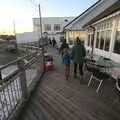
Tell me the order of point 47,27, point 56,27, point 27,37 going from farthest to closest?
1. point 56,27
2. point 47,27
3. point 27,37

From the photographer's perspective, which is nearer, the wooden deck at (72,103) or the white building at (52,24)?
the wooden deck at (72,103)

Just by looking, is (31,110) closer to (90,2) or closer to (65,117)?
(65,117)

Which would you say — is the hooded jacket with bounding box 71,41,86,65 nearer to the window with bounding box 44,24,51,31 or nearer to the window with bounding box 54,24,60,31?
the window with bounding box 44,24,51,31

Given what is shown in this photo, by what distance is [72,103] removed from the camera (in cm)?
361

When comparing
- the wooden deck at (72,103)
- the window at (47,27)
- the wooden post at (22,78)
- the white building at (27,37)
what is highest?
the window at (47,27)

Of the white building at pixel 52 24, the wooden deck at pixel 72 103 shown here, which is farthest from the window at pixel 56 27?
the wooden deck at pixel 72 103

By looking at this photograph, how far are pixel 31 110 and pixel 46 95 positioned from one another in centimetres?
86

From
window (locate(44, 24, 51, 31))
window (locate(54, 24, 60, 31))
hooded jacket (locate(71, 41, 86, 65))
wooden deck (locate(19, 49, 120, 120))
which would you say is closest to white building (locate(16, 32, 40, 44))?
window (locate(44, 24, 51, 31))

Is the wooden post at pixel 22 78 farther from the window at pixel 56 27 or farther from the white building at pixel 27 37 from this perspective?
the window at pixel 56 27

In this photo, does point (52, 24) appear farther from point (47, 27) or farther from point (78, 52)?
point (78, 52)

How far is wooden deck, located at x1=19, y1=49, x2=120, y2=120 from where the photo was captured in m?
3.09

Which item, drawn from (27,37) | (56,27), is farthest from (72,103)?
(56,27)

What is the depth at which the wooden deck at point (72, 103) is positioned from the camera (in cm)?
309

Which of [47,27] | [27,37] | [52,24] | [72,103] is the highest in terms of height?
[52,24]
